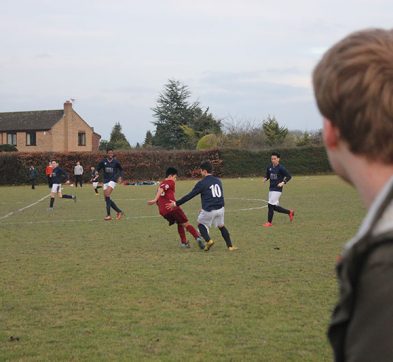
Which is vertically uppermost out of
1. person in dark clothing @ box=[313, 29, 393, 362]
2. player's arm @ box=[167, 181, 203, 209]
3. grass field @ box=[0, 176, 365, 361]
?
person in dark clothing @ box=[313, 29, 393, 362]

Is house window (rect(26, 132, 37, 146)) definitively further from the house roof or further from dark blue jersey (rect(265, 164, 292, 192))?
dark blue jersey (rect(265, 164, 292, 192))

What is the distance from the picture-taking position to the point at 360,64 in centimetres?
133

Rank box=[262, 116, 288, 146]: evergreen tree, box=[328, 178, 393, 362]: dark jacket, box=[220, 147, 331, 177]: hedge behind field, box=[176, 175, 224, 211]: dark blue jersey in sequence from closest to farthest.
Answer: box=[328, 178, 393, 362]: dark jacket → box=[176, 175, 224, 211]: dark blue jersey → box=[220, 147, 331, 177]: hedge behind field → box=[262, 116, 288, 146]: evergreen tree

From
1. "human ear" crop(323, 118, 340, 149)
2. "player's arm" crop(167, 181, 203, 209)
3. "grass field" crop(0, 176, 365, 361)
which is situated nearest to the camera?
"human ear" crop(323, 118, 340, 149)

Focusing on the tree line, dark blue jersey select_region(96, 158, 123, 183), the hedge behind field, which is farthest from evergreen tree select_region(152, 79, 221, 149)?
dark blue jersey select_region(96, 158, 123, 183)

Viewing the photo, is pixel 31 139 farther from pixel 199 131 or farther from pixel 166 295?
pixel 166 295

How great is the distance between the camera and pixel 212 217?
12.6 metres

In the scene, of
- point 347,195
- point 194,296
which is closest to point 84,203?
point 347,195

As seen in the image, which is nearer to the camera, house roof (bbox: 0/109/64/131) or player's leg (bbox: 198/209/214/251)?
player's leg (bbox: 198/209/214/251)

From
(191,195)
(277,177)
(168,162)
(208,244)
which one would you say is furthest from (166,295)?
(168,162)

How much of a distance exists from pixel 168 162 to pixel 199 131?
25.0 meters

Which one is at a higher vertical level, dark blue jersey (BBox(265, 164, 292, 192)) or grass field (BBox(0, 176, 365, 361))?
dark blue jersey (BBox(265, 164, 292, 192))

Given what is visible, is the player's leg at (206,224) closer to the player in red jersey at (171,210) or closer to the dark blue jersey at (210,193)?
the dark blue jersey at (210,193)

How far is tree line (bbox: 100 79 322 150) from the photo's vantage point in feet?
225
